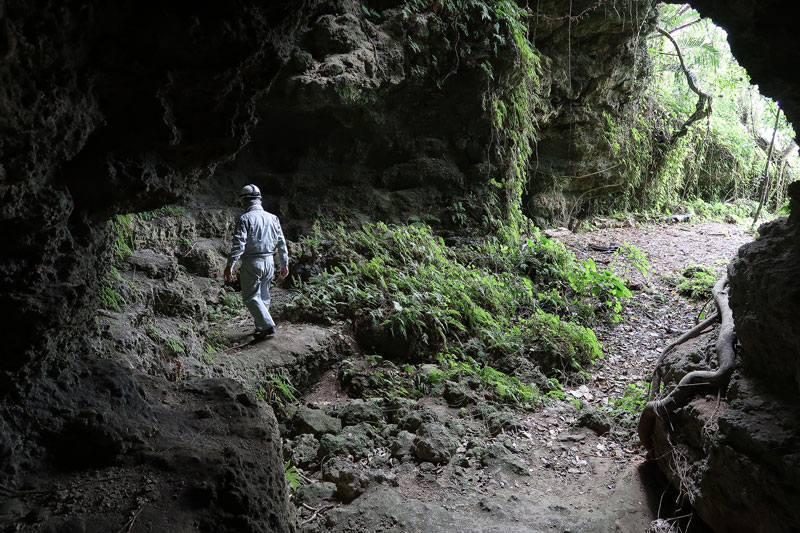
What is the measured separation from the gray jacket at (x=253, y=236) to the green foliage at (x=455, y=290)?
114 cm

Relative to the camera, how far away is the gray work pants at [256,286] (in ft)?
21.0

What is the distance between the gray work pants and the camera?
6.41 metres

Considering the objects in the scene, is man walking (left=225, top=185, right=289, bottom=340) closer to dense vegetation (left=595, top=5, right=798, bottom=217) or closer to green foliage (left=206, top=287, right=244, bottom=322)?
green foliage (left=206, top=287, right=244, bottom=322)

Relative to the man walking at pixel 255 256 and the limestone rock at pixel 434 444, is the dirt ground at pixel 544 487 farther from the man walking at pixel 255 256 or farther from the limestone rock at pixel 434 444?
the man walking at pixel 255 256

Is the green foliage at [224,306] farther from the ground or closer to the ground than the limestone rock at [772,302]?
closer to the ground

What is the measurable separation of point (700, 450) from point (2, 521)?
160 inches

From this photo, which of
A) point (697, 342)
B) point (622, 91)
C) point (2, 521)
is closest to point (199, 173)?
point (2, 521)

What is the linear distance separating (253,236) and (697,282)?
7.41 m

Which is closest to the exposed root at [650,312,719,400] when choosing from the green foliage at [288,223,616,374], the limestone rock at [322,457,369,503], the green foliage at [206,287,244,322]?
the green foliage at [288,223,616,374]

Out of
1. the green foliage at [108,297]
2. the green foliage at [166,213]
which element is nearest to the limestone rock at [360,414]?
the green foliage at [108,297]

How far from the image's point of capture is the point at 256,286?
21.4 feet

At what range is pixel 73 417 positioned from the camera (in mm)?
2572

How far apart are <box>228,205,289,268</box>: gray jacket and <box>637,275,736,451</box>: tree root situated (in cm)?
477

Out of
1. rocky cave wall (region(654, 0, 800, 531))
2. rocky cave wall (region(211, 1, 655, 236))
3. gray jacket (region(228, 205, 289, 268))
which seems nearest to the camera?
rocky cave wall (region(654, 0, 800, 531))
